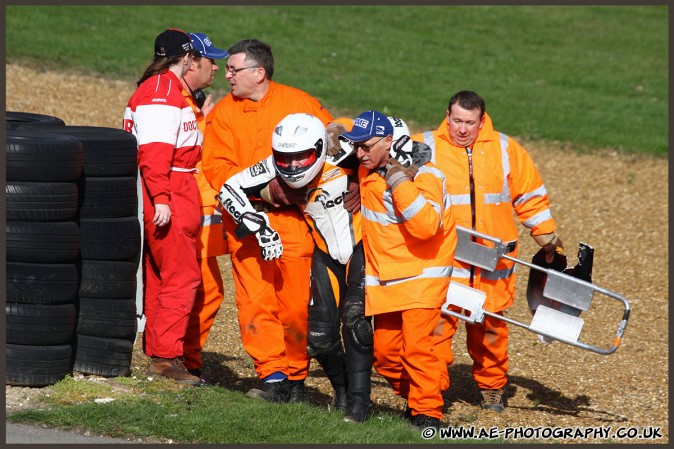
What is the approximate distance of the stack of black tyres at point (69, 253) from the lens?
7414 millimetres

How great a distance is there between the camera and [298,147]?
25.0 ft

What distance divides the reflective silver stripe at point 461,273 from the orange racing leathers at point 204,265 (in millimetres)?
1663

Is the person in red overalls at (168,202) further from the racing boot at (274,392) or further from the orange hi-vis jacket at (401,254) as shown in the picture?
the orange hi-vis jacket at (401,254)

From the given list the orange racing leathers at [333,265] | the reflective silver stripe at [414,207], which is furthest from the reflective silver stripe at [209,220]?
the reflective silver stripe at [414,207]

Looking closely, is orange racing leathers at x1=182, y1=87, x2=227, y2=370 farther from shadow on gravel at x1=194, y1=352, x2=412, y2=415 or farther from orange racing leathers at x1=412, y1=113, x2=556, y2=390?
orange racing leathers at x1=412, y1=113, x2=556, y2=390

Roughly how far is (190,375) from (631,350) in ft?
15.3

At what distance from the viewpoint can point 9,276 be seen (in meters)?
7.42

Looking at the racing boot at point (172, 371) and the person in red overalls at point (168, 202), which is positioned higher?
the person in red overalls at point (168, 202)

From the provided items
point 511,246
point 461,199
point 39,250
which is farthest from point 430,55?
point 39,250

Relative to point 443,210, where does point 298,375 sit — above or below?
below

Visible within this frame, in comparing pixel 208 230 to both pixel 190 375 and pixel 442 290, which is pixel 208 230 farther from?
pixel 442 290

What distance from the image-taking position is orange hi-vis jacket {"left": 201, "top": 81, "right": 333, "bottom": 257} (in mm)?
8109

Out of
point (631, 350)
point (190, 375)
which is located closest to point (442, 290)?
point (190, 375)

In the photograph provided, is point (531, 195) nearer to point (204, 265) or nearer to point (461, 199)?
point (461, 199)
